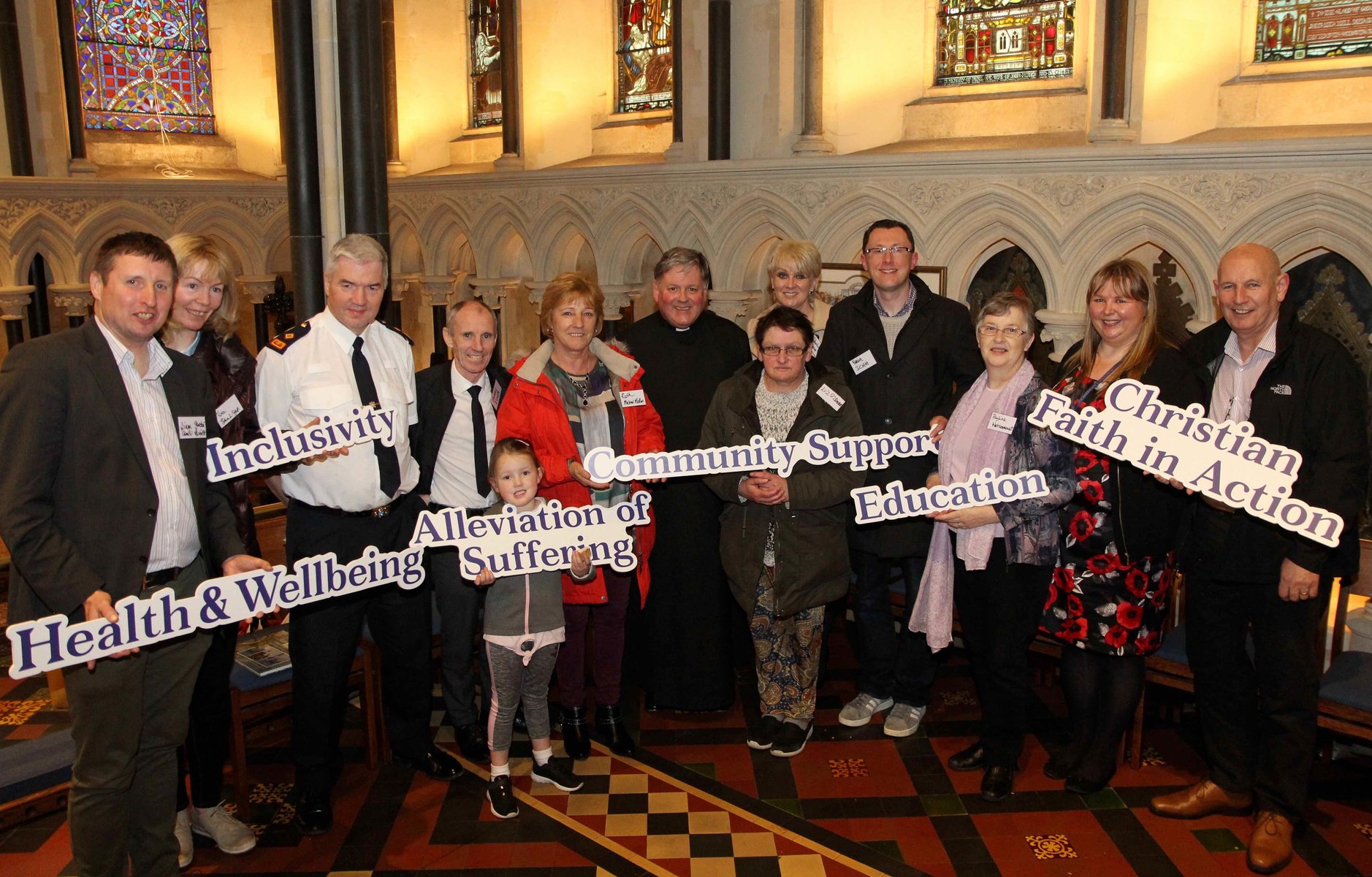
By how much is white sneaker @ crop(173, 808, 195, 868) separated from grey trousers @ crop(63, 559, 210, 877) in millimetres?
299

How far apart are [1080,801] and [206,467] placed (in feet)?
8.67

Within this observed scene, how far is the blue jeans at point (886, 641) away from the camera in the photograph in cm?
360

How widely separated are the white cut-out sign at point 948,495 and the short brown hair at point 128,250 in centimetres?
192

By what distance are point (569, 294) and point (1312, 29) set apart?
424cm

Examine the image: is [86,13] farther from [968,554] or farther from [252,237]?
[968,554]

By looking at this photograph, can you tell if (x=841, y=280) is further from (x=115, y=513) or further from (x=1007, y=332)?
(x=115, y=513)

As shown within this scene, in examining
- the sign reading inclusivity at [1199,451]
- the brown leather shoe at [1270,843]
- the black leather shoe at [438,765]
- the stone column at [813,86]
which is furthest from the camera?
the stone column at [813,86]

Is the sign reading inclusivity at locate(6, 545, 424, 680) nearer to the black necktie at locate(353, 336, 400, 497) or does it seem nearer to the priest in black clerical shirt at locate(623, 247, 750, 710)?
the black necktie at locate(353, 336, 400, 497)

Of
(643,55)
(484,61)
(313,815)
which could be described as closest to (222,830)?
(313,815)

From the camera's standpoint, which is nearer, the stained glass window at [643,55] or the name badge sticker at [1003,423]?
the name badge sticker at [1003,423]

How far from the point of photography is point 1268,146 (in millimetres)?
4539

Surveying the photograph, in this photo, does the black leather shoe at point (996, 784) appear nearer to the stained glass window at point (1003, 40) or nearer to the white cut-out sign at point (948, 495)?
the white cut-out sign at point (948, 495)

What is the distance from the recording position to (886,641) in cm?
376

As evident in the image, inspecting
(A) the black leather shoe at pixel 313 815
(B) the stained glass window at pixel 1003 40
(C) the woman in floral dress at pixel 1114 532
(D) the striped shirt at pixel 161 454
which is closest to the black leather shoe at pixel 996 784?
(C) the woman in floral dress at pixel 1114 532
